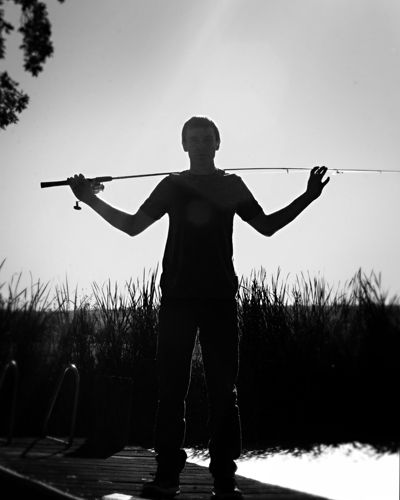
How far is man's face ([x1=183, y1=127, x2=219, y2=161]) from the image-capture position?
15.5ft

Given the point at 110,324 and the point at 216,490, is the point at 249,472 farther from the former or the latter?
the point at 110,324

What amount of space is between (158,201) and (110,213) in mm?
317

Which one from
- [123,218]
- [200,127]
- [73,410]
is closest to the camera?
[200,127]

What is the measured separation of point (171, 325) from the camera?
15.0 feet

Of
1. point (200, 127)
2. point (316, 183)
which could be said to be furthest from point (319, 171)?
point (200, 127)

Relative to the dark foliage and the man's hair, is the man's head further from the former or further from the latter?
the dark foliage

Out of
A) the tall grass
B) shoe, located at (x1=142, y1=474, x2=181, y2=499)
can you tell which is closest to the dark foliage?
the tall grass

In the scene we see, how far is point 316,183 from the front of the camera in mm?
4699

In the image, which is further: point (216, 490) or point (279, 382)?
point (279, 382)

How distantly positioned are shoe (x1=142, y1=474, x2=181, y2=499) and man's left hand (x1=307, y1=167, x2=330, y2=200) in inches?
70.9

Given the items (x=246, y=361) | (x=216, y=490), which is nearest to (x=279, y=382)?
(x=246, y=361)

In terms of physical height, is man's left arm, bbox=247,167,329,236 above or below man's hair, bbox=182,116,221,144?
below

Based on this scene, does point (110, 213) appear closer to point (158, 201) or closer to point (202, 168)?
point (158, 201)

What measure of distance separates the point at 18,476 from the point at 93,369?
3.46 meters
